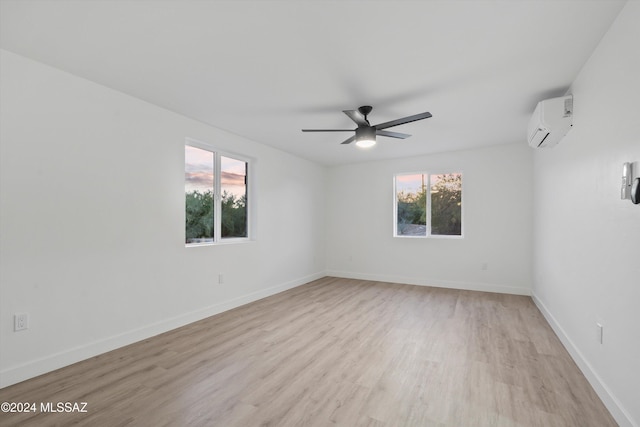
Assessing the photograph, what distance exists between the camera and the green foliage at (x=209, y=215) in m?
3.73

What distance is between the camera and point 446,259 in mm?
5352

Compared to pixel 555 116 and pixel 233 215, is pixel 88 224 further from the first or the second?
pixel 555 116

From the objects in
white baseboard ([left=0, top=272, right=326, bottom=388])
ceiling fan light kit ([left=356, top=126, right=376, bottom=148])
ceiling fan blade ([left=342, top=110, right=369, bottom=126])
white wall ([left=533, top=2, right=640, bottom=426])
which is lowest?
white baseboard ([left=0, top=272, right=326, bottom=388])

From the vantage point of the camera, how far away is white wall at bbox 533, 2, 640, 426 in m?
1.68

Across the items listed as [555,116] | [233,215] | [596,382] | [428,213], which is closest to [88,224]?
[233,215]

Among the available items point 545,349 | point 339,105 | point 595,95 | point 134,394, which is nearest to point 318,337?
point 134,394

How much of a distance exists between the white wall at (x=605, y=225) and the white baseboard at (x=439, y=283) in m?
1.82

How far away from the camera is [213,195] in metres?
4.08

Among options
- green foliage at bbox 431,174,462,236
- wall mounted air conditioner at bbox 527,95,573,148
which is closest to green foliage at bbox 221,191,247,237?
green foliage at bbox 431,174,462,236

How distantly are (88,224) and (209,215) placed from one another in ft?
4.85

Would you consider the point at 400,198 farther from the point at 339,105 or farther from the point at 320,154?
the point at 339,105

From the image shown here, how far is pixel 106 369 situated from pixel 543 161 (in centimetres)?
525

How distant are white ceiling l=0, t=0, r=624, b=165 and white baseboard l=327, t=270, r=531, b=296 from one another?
115 inches

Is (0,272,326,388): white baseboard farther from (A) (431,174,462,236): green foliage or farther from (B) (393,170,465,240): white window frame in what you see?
(A) (431,174,462,236): green foliage
